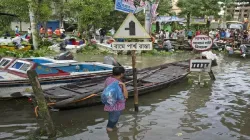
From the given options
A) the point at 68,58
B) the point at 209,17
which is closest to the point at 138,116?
the point at 68,58

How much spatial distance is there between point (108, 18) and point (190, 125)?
25.3 meters

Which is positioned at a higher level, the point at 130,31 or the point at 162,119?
the point at 130,31

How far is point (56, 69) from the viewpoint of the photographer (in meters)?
11.0

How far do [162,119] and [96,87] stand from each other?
113 inches

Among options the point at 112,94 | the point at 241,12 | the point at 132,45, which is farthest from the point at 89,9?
the point at 241,12

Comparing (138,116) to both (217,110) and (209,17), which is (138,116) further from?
(209,17)

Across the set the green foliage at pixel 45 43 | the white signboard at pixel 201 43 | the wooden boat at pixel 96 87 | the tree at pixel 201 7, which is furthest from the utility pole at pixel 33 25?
the tree at pixel 201 7

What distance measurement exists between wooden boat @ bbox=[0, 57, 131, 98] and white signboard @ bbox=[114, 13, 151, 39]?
3.84 m

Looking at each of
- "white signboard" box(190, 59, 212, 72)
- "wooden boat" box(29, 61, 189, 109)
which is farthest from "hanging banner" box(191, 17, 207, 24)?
"white signboard" box(190, 59, 212, 72)

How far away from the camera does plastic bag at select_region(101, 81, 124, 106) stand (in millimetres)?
6302

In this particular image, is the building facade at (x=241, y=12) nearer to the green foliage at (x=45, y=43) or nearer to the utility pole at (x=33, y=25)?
the green foliage at (x=45, y=43)

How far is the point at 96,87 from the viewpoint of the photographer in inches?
406

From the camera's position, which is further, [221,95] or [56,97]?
[221,95]

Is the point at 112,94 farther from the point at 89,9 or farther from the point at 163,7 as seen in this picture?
the point at 163,7
